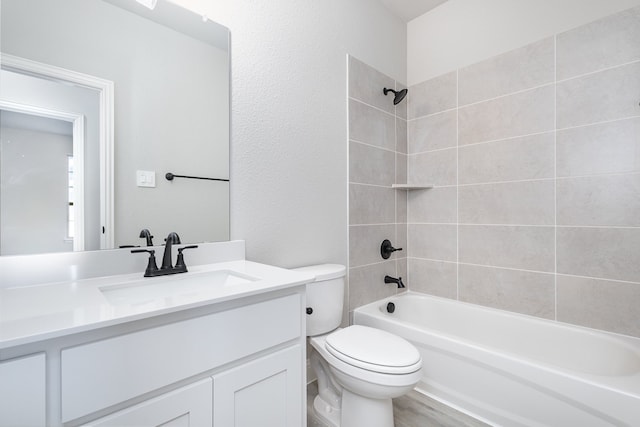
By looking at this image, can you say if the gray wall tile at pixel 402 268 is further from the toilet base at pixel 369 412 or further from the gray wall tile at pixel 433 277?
the toilet base at pixel 369 412

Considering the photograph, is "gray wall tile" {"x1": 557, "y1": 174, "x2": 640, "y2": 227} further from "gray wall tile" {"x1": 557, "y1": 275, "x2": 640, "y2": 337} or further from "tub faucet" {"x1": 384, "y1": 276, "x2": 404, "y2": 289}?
"tub faucet" {"x1": 384, "y1": 276, "x2": 404, "y2": 289}

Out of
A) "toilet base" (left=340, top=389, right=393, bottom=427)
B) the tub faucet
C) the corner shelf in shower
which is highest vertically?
the corner shelf in shower

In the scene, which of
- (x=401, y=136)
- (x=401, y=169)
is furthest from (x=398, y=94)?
(x=401, y=169)

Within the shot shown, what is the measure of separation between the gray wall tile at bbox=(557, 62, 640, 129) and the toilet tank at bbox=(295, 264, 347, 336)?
1.62 metres

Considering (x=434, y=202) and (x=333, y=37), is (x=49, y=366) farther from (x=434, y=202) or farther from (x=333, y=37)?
(x=434, y=202)

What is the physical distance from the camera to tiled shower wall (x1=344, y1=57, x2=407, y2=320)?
2053 millimetres

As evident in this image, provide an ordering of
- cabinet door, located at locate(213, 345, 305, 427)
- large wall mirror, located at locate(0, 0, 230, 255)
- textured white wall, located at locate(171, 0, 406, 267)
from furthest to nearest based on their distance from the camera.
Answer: textured white wall, located at locate(171, 0, 406, 267), large wall mirror, located at locate(0, 0, 230, 255), cabinet door, located at locate(213, 345, 305, 427)

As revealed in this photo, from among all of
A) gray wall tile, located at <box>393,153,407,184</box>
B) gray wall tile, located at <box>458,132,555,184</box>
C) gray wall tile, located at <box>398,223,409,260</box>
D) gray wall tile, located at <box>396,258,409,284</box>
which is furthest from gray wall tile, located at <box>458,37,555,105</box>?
gray wall tile, located at <box>396,258,409,284</box>

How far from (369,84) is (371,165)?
58cm

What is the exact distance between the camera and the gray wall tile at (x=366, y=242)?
2.04m

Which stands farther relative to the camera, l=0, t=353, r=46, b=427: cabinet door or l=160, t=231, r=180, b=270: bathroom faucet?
l=160, t=231, r=180, b=270: bathroom faucet

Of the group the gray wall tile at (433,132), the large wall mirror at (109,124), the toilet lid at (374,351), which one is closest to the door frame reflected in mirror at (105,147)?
the large wall mirror at (109,124)

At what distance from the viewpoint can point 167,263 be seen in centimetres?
115

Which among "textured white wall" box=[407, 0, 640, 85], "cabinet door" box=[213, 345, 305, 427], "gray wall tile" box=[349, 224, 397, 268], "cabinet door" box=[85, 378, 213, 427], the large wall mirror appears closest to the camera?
"cabinet door" box=[85, 378, 213, 427]
